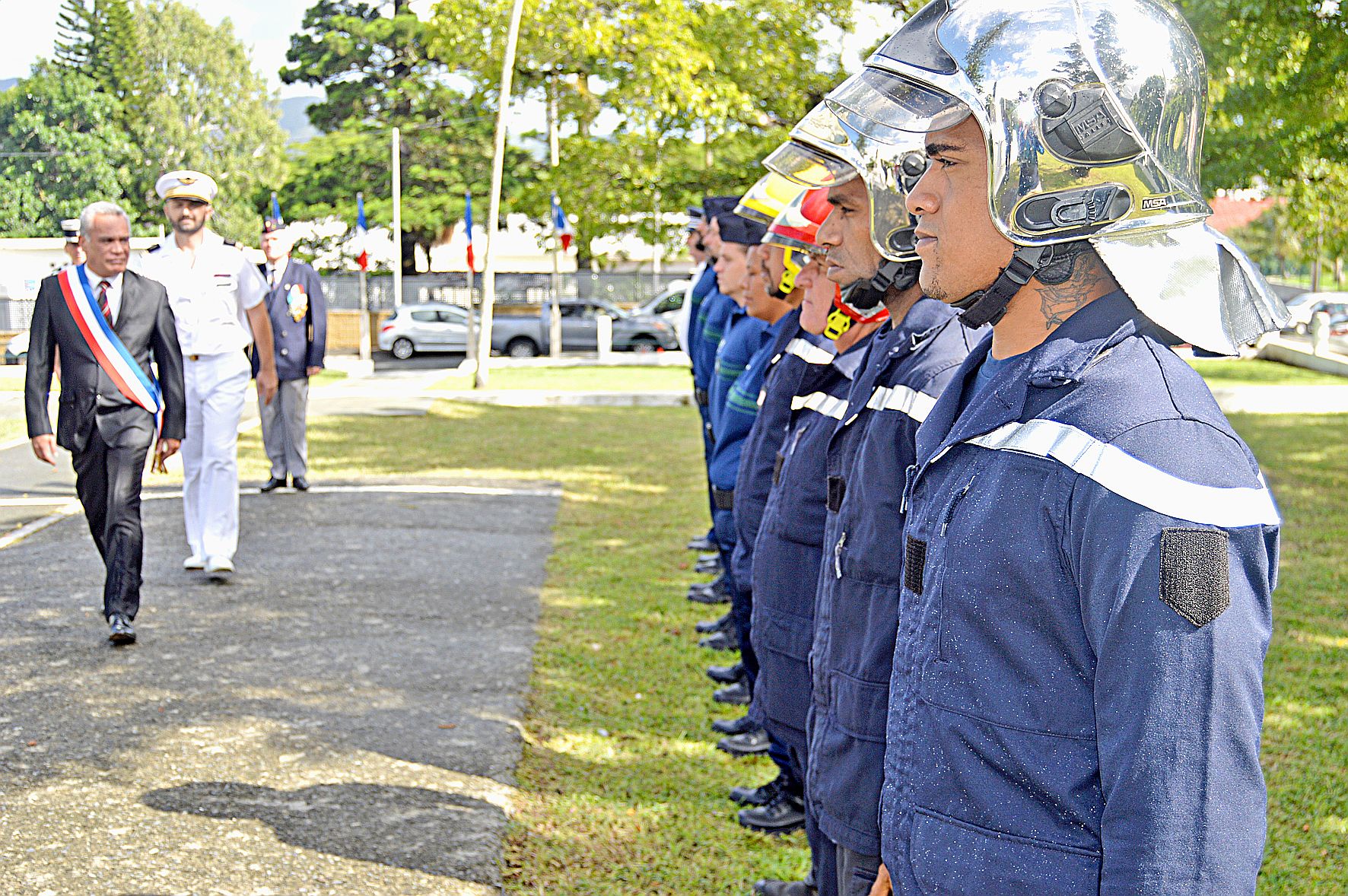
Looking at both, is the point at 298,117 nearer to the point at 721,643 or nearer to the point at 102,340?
the point at 102,340

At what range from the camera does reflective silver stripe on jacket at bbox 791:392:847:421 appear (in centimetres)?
367

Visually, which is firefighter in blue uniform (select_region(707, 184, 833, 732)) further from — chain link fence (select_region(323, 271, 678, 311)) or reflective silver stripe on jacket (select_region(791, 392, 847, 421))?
chain link fence (select_region(323, 271, 678, 311))

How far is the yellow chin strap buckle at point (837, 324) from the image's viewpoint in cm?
384

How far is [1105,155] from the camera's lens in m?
1.86

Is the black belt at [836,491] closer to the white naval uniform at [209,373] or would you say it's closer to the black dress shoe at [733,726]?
the black dress shoe at [733,726]

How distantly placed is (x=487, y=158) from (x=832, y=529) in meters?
42.4

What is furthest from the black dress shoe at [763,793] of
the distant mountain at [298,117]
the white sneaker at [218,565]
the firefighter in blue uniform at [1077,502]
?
the distant mountain at [298,117]

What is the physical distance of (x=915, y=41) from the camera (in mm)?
2096

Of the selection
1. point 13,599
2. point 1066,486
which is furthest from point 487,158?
point 1066,486

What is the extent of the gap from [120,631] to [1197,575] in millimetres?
5692

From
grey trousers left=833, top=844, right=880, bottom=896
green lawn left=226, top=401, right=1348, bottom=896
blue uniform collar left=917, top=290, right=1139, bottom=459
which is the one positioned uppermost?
blue uniform collar left=917, top=290, right=1139, bottom=459

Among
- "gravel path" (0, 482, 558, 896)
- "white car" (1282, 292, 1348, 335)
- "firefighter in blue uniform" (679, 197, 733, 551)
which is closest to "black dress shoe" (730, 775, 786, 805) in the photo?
"gravel path" (0, 482, 558, 896)

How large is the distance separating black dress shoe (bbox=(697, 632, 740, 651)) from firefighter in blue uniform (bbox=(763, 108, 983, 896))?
353cm

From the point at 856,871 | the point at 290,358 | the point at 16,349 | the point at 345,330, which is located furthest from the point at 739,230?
the point at 345,330
